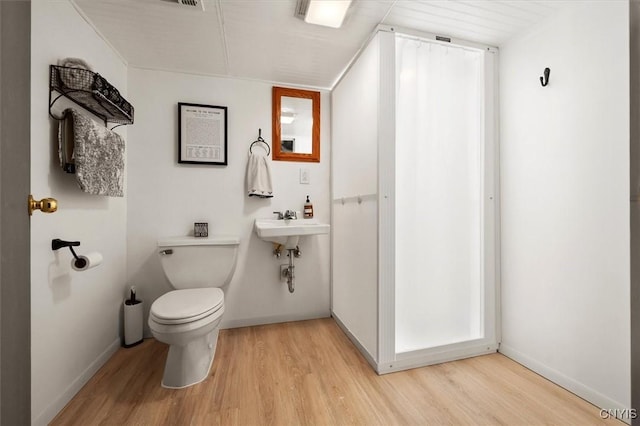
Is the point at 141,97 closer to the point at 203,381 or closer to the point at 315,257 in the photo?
the point at 315,257

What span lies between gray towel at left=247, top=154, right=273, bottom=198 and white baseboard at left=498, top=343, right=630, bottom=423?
83.1 inches

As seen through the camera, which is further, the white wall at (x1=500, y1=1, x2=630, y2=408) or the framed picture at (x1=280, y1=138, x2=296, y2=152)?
the framed picture at (x1=280, y1=138, x2=296, y2=152)

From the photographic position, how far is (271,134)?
237 cm

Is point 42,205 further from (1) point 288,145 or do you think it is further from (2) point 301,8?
(1) point 288,145

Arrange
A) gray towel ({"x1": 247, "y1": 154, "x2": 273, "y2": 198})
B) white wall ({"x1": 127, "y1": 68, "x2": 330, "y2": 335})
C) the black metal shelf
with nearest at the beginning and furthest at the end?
the black metal shelf
white wall ({"x1": 127, "y1": 68, "x2": 330, "y2": 335})
gray towel ({"x1": 247, "y1": 154, "x2": 273, "y2": 198})

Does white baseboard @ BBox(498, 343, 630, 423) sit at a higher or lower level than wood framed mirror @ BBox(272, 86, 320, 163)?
lower

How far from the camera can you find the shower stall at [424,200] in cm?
168

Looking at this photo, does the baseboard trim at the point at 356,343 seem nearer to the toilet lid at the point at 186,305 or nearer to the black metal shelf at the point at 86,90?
the toilet lid at the point at 186,305

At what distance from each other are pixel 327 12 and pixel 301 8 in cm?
15

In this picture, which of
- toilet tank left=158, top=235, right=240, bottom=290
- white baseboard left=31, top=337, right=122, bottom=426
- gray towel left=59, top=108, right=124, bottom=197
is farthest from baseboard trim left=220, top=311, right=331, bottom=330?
gray towel left=59, top=108, right=124, bottom=197

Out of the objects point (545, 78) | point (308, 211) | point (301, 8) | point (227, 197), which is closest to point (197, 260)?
point (227, 197)

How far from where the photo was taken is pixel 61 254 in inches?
55.2

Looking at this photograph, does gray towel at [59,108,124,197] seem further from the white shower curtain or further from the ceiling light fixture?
the white shower curtain

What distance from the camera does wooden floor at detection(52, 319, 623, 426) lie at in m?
1.31
